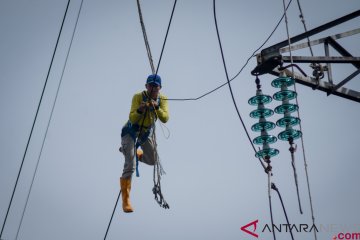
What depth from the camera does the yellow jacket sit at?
6.86m

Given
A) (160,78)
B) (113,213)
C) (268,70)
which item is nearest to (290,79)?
(268,70)

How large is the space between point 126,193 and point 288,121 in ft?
9.69

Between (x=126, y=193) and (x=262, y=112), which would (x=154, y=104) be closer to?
(x=126, y=193)

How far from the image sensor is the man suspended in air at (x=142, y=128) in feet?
22.5

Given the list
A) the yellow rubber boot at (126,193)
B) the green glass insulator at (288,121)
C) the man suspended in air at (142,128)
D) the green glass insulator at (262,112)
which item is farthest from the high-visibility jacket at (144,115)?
the green glass insulator at (288,121)

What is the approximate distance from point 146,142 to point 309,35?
11.6ft

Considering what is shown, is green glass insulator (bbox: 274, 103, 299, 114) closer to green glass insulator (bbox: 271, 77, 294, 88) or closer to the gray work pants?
green glass insulator (bbox: 271, 77, 294, 88)

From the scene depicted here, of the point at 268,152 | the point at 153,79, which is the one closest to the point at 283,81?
the point at 268,152

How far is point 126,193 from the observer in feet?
23.2

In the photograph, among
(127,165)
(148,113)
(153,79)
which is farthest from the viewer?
(127,165)

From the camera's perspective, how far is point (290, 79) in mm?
7016

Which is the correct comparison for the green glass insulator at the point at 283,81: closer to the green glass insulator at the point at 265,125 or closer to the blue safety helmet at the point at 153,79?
the green glass insulator at the point at 265,125

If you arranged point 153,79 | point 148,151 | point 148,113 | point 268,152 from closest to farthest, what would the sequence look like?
point 268,152 < point 153,79 < point 148,113 < point 148,151

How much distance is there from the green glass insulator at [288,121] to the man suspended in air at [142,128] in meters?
1.87
